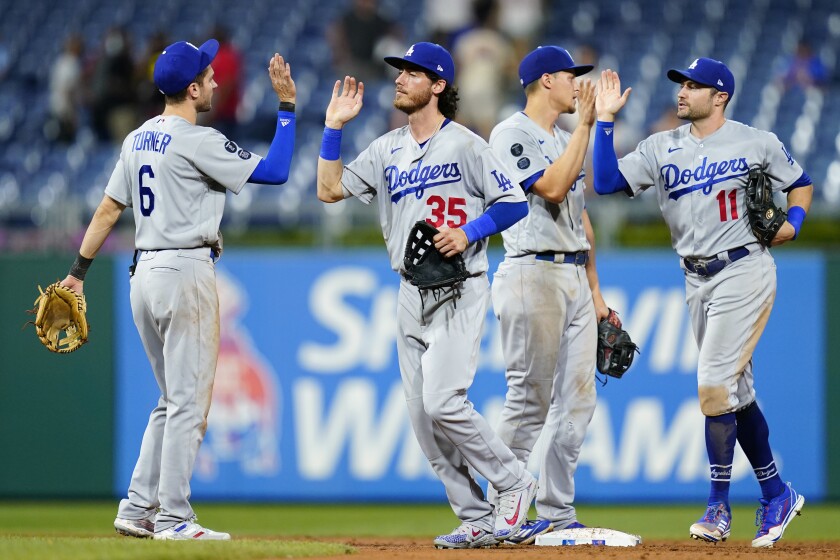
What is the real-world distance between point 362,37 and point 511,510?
793 centimetres

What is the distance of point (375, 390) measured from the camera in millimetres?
9570

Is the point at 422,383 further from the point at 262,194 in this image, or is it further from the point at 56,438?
the point at 262,194

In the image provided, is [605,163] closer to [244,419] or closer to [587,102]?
[587,102]

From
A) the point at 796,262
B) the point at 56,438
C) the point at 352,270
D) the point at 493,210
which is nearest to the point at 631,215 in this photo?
the point at 796,262

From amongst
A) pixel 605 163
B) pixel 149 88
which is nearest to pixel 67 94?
pixel 149 88

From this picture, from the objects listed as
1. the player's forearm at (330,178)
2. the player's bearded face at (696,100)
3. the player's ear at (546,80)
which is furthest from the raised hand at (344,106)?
the player's bearded face at (696,100)

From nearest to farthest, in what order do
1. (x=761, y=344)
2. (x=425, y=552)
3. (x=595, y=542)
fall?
(x=425, y=552) → (x=595, y=542) → (x=761, y=344)

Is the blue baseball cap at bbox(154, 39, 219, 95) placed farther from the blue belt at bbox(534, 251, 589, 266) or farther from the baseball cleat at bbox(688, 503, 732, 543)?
the baseball cleat at bbox(688, 503, 732, 543)

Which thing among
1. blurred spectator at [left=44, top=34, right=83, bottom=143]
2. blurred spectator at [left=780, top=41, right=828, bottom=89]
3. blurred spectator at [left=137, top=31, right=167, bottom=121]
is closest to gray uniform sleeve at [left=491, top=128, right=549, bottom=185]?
blurred spectator at [left=137, top=31, right=167, bottom=121]

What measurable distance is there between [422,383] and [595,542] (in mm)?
1136

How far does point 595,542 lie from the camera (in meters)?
6.04

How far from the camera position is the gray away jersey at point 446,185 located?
5738 mm

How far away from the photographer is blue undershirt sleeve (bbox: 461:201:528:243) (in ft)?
18.4

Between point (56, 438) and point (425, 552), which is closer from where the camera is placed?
point (425, 552)
